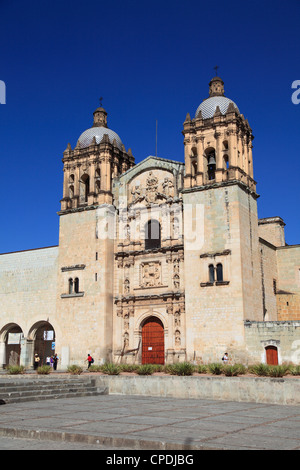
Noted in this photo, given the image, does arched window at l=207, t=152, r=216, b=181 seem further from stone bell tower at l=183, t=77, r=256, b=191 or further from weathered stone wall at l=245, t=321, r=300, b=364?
weathered stone wall at l=245, t=321, r=300, b=364

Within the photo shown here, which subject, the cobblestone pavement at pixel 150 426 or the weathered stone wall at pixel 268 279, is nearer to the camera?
the cobblestone pavement at pixel 150 426

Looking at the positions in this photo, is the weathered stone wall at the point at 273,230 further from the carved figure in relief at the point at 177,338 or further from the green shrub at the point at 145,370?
the green shrub at the point at 145,370

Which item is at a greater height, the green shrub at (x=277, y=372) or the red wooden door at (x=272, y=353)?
the red wooden door at (x=272, y=353)

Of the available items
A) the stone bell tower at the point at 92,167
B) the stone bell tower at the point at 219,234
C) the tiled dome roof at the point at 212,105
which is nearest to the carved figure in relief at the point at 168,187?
the stone bell tower at the point at 219,234

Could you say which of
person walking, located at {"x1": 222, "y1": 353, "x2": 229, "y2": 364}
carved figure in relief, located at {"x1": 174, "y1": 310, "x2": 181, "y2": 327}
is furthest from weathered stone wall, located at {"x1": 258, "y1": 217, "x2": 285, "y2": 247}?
person walking, located at {"x1": 222, "y1": 353, "x2": 229, "y2": 364}

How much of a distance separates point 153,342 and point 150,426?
21.9 m

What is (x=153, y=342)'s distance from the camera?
1241 inches

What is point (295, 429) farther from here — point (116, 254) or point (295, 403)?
point (116, 254)

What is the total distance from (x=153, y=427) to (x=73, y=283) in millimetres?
24668

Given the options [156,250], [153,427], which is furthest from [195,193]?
[153,427]

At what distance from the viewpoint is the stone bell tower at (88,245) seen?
105 ft

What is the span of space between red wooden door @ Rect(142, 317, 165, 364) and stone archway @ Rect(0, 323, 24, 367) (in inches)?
388

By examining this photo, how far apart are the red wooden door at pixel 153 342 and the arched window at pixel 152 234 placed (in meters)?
4.99
